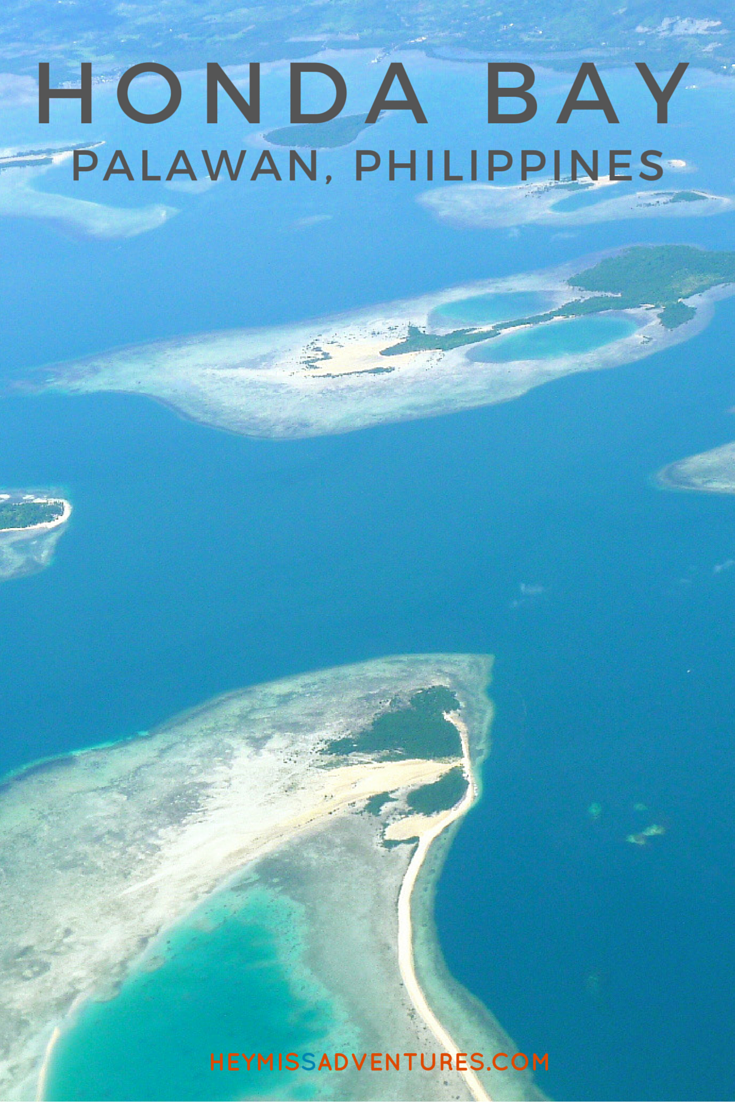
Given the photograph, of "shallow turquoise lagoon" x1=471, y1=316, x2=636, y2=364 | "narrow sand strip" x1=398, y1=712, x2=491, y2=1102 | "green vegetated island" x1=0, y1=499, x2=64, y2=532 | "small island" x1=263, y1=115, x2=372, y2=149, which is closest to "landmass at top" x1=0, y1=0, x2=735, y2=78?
"small island" x1=263, y1=115, x2=372, y2=149

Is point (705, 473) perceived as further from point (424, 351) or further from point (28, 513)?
point (28, 513)

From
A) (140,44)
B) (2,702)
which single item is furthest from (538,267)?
(140,44)

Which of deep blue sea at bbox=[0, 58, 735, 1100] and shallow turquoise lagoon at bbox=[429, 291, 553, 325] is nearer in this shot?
deep blue sea at bbox=[0, 58, 735, 1100]

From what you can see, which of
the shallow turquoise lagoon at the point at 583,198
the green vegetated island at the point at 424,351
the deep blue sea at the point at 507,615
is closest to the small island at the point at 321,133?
the shallow turquoise lagoon at the point at 583,198

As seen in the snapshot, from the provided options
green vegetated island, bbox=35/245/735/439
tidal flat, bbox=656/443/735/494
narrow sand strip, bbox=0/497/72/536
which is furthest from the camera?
green vegetated island, bbox=35/245/735/439

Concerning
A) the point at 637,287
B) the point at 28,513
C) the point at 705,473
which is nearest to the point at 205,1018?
the point at 28,513

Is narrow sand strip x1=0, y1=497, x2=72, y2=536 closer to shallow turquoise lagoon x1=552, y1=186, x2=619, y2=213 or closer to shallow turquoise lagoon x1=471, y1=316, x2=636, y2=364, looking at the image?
shallow turquoise lagoon x1=471, y1=316, x2=636, y2=364

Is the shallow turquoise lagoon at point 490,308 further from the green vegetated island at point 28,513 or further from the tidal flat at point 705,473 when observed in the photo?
the green vegetated island at point 28,513
